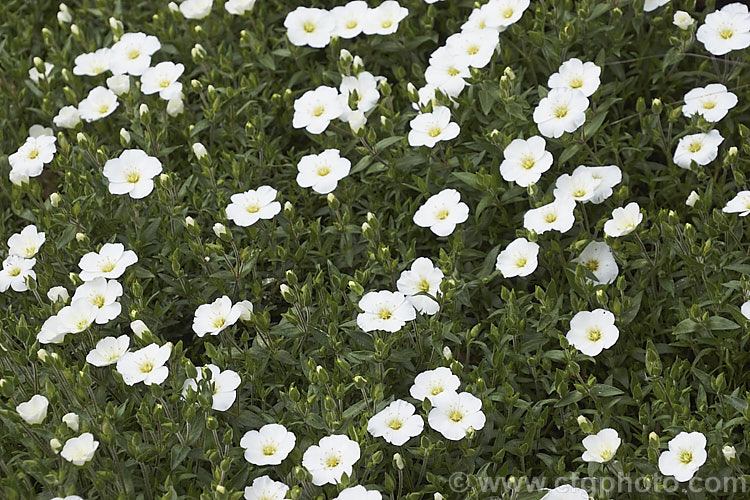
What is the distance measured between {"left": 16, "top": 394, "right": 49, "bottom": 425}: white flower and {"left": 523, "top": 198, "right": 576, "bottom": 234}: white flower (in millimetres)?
1674

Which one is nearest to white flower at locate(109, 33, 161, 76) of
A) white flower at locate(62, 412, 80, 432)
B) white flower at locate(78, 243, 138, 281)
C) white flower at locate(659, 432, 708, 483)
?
white flower at locate(78, 243, 138, 281)

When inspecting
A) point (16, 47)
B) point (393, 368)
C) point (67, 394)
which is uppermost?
point (16, 47)

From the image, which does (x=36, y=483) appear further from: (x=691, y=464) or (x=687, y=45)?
(x=687, y=45)

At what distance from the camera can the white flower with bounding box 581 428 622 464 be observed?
8.82 feet

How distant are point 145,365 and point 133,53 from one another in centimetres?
162

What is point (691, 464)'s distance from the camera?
8.52 ft

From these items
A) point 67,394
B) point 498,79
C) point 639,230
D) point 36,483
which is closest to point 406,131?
point 498,79

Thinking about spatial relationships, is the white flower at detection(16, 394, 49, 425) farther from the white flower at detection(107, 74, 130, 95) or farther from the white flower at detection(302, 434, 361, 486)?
the white flower at detection(107, 74, 130, 95)

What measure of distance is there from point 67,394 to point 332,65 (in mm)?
1823

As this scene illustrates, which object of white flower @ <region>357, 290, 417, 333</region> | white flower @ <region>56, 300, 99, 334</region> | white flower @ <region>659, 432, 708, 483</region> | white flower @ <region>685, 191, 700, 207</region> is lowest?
white flower @ <region>659, 432, 708, 483</region>

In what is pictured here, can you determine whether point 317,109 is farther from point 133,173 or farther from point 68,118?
point 68,118

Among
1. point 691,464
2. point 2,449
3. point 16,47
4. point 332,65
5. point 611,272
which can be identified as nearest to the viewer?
point 691,464

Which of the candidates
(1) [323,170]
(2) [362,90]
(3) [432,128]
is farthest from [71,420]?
(2) [362,90]

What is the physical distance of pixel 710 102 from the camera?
11.2 feet
